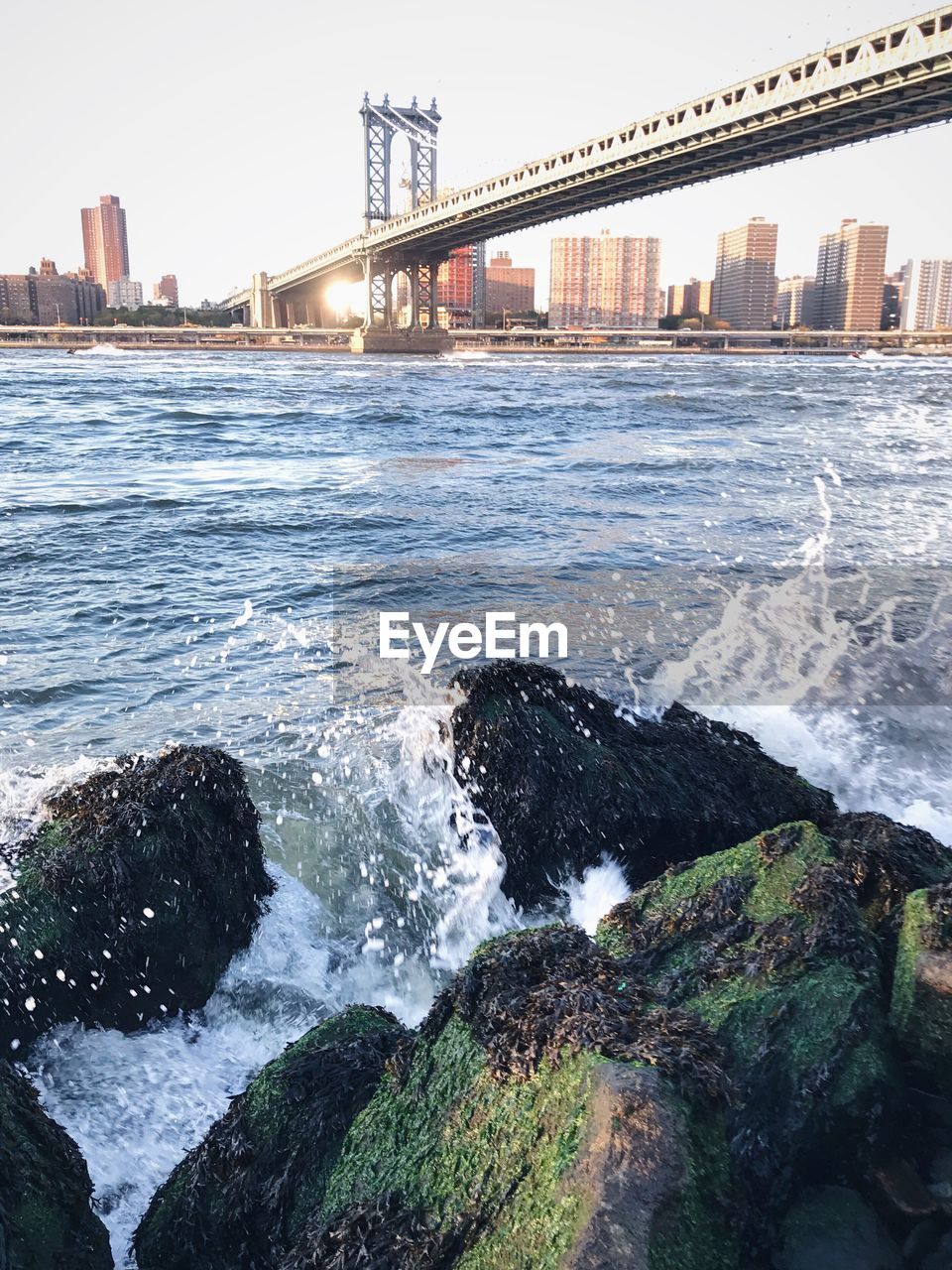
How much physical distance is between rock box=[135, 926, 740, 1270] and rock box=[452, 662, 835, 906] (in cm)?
146

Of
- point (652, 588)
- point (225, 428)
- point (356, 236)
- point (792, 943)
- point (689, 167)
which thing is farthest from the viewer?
point (356, 236)

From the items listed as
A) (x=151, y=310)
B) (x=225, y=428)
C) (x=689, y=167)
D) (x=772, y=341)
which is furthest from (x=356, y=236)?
(x=225, y=428)

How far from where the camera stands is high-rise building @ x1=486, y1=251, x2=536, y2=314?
13388 centimetres

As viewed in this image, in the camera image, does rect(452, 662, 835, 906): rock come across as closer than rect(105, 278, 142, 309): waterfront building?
Yes

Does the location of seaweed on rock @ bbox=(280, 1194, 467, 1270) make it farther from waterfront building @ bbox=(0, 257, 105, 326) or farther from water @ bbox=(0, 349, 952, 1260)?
waterfront building @ bbox=(0, 257, 105, 326)

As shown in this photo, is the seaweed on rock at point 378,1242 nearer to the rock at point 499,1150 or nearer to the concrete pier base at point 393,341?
the rock at point 499,1150

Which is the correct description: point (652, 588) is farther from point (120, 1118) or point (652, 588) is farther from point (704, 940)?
point (120, 1118)

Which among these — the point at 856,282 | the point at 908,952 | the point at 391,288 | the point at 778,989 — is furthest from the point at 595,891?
the point at 856,282

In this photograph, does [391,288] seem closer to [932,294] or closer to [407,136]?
[407,136]

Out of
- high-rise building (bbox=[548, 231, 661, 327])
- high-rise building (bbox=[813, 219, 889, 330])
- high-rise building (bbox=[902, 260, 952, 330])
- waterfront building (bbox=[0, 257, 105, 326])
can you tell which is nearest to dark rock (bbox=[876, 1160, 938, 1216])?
waterfront building (bbox=[0, 257, 105, 326])

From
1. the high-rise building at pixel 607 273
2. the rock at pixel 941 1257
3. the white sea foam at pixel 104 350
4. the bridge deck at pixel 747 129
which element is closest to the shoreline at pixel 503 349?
the white sea foam at pixel 104 350

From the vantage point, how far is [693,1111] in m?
1.70

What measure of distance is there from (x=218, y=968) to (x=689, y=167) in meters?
42.4

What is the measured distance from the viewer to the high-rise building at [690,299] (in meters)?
144
